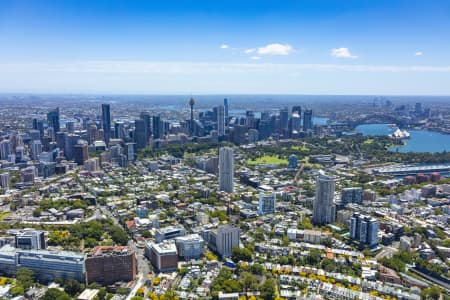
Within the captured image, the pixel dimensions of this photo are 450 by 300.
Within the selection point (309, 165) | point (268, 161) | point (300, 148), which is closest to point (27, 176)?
point (268, 161)

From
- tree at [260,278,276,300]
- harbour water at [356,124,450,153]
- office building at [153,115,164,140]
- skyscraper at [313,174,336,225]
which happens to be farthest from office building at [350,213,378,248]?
office building at [153,115,164,140]

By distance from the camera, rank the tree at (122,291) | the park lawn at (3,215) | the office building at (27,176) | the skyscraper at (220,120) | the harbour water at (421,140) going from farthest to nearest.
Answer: the skyscraper at (220,120)
the harbour water at (421,140)
the office building at (27,176)
the park lawn at (3,215)
the tree at (122,291)

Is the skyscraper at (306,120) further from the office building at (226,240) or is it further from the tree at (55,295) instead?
the tree at (55,295)

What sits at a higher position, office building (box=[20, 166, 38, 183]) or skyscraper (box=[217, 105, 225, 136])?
skyscraper (box=[217, 105, 225, 136])

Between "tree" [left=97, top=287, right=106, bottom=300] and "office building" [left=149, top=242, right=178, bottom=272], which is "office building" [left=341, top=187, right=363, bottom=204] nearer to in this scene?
"office building" [left=149, top=242, right=178, bottom=272]

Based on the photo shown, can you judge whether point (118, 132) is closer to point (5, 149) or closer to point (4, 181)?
point (5, 149)

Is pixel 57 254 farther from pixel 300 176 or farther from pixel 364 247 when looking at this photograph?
pixel 300 176

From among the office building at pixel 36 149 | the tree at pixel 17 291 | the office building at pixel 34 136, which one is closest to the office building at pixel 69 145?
the office building at pixel 36 149
